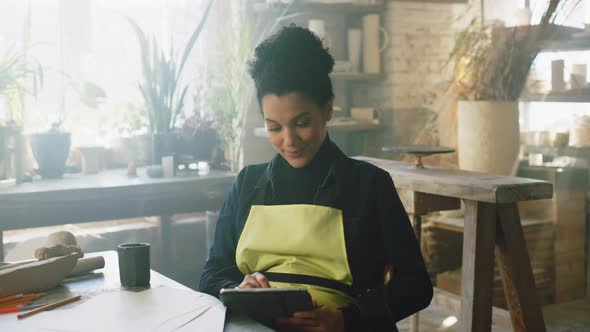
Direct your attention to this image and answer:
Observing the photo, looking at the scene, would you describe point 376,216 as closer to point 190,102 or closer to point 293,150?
point 293,150

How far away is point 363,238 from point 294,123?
30 centimetres

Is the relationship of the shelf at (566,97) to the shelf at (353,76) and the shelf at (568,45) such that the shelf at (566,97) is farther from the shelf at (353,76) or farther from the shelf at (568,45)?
the shelf at (353,76)

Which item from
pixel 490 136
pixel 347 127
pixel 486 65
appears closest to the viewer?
pixel 490 136

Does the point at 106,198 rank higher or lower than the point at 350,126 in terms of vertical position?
lower

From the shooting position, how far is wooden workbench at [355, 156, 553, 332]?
2.47 meters

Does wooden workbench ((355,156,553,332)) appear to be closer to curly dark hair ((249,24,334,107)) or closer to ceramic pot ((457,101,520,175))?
curly dark hair ((249,24,334,107))

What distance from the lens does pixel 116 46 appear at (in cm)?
386

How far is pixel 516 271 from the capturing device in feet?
8.39

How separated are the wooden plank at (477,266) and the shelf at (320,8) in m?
2.01

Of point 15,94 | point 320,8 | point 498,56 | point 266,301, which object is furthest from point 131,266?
point 320,8

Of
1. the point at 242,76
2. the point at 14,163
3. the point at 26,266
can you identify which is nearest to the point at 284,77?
the point at 26,266

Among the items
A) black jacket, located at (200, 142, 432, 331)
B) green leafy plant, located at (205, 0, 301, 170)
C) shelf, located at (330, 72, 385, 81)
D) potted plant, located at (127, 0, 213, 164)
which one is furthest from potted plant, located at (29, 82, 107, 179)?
black jacket, located at (200, 142, 432, 331)

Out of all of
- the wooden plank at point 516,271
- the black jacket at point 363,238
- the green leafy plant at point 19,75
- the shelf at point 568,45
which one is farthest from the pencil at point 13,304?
the shelf at point 568,45

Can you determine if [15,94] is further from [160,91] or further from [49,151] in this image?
[160,91]
